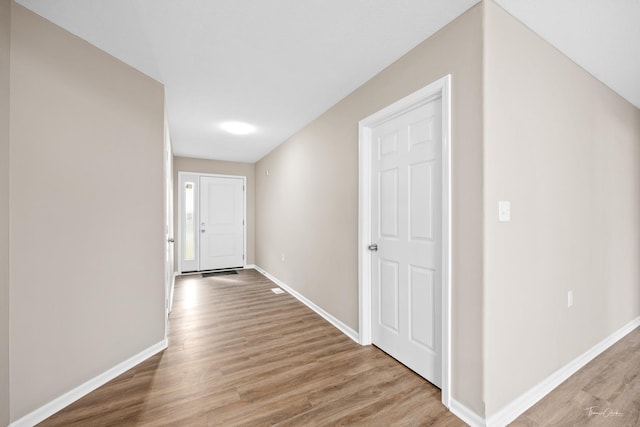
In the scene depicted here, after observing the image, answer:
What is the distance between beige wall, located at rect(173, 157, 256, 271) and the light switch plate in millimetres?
5327

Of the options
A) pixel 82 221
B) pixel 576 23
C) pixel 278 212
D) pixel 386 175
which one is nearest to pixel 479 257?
pixel 386 175

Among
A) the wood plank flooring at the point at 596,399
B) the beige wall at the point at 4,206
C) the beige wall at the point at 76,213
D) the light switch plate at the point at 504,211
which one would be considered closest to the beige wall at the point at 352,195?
the light switch plate at the point at 504,211

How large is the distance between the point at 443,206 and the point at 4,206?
2.53m

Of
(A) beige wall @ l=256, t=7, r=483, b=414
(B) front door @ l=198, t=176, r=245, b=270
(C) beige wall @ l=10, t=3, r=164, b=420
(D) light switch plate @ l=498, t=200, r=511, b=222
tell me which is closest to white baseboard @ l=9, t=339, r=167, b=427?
(C) beige wall @ l=10, t=3, r=164, b=420

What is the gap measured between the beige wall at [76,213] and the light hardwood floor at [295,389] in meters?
0.34

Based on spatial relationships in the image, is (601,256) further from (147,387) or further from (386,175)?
(147,387)

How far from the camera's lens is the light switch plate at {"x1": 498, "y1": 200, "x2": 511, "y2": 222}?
4.97 feet

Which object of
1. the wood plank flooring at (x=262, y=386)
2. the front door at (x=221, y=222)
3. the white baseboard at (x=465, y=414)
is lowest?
the wood plank flooring at (x=262, y=386)

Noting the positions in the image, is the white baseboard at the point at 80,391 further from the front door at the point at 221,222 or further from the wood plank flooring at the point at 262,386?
the front door at the point at 221,222

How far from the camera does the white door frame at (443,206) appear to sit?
1.62m

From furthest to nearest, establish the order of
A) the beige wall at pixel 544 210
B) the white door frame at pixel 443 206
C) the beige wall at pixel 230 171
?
the beige wall at pixel 230 171 → the white door frame at pixel 443 206 → the beige wall at pixel 544 210

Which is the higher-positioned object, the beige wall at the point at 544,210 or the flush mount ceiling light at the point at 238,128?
the flush mount ceiling light at the point at 238,128

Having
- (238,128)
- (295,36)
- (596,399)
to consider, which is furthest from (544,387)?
(238,128)

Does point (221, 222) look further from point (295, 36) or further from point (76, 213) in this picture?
point (295, 36)
